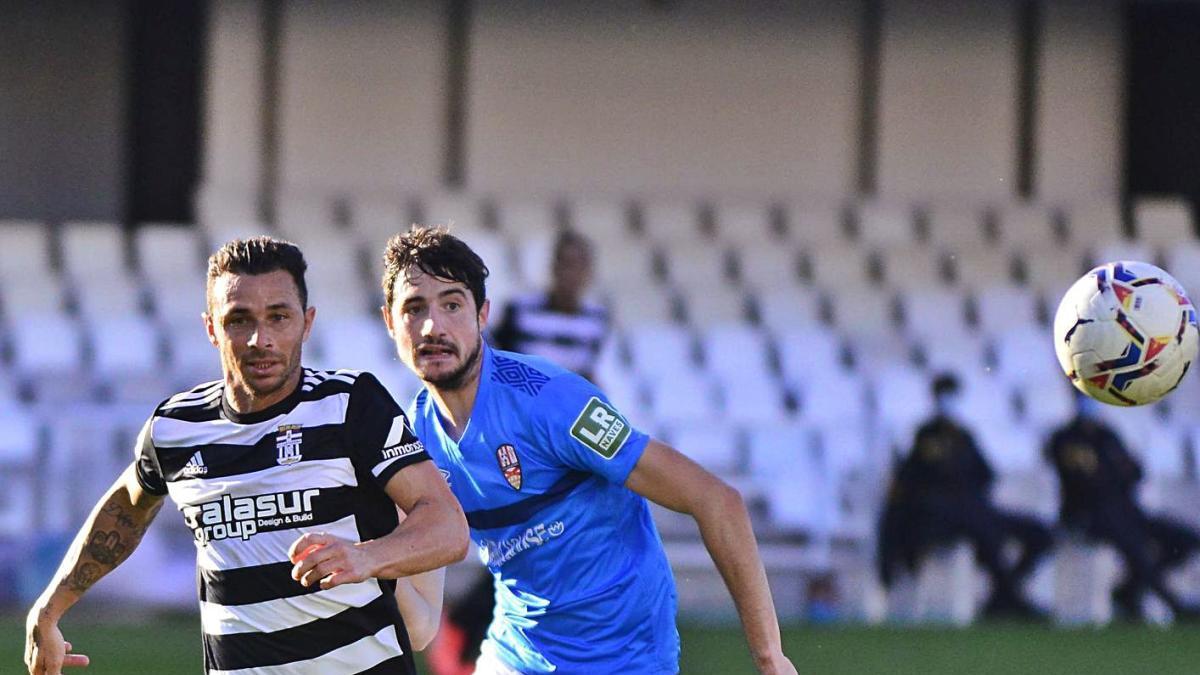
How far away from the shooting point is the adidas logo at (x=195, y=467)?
446cm

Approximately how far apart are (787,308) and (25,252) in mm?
5178

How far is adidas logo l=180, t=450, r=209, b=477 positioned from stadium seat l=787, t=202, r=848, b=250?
33.1 feet

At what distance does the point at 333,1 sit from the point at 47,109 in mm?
2275

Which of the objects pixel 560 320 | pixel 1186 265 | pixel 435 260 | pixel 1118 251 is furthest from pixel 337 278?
pixel 435 260

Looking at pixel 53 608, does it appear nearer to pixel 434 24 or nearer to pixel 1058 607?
pixel 1058 607

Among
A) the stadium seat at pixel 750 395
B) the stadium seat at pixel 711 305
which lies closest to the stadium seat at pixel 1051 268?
the stadium seat at pixel 711 305

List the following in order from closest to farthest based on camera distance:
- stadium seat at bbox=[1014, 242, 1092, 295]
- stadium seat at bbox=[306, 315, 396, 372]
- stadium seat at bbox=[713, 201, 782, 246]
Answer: stadium seat at bbox=[306, 315, 396, 372] → stadium seat at bbox=[1014, 242, 1092, 295] → stadium seat at bbox=[713, 201, 782, 246]

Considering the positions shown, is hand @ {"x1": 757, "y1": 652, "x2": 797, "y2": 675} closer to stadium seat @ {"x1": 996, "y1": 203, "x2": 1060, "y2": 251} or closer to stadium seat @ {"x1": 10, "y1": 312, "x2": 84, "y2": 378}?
stadium seat @ {"x1": 10, "y1": 312, "x2": 84, "y2": 378}

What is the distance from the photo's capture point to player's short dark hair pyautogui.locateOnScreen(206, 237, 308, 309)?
4.43 metres

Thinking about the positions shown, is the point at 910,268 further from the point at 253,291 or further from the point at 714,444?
the point at 253,291

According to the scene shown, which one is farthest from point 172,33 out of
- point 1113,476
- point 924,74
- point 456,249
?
point 456,249

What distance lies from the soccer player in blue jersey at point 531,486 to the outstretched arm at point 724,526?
0.61 feet

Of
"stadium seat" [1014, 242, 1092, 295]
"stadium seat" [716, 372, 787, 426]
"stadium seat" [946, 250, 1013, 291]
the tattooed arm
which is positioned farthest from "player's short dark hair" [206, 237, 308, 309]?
"stadium seat" [1014, 242, 1092, 295]

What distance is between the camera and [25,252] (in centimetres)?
1338
